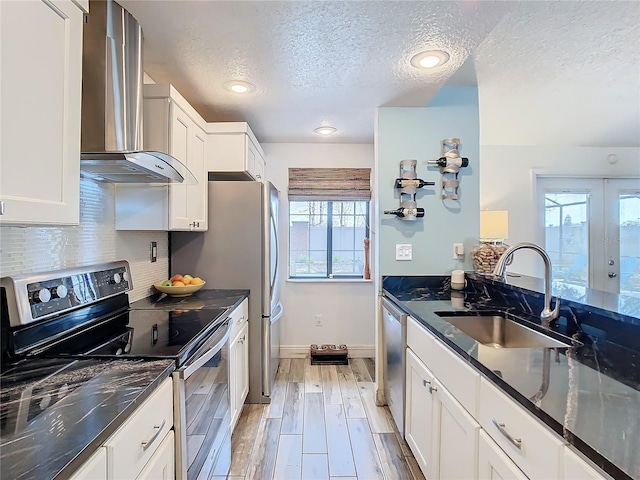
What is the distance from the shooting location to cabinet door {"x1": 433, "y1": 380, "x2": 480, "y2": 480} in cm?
115

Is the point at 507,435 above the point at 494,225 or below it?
below

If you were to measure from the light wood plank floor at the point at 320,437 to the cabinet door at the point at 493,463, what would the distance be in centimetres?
88

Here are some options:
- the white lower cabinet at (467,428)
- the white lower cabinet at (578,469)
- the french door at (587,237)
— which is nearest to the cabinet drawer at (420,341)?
the white lower cabinet at (467,428)

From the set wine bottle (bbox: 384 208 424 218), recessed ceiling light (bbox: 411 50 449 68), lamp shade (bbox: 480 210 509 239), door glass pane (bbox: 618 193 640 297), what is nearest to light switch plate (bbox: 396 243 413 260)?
wine bottle (bbox: 384 208 424 218)

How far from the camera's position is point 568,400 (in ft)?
2.77

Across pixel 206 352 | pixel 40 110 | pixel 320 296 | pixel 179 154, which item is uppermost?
pixel 179 154

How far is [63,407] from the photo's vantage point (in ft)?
2.69

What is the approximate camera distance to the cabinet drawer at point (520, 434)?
77 centimetres

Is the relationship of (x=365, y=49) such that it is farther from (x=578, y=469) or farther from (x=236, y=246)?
(x=578, y=469)

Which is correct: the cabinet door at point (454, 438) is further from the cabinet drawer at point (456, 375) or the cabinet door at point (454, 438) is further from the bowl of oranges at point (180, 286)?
the bowl of oranges at point (180, 286)

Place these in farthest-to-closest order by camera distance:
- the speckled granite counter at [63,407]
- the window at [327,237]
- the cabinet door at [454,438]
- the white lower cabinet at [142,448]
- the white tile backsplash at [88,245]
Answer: the window at [327,237] < the white tile backsplash at [88,245] < the cabinet door at [454,438] < the white lower cabinet at [142,448] < the speckled granite counter at [63,407]

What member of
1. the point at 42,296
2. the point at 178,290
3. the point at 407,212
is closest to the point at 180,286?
the point at 178,290

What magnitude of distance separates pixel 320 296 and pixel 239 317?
4.84 feet

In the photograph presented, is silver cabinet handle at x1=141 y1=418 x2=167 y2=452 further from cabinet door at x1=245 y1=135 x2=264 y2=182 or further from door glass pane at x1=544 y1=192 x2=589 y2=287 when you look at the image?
door glass pane at x1=544 y1=192 x2=589 y2=287
